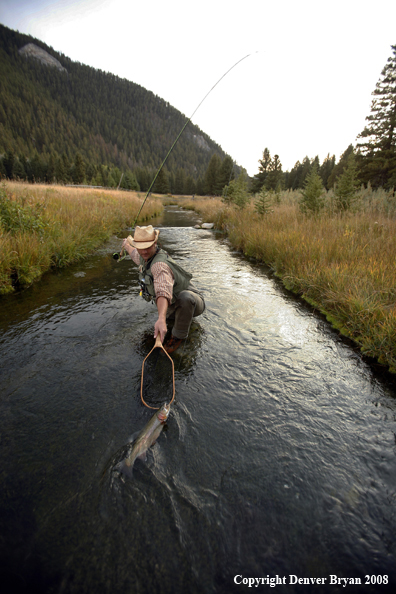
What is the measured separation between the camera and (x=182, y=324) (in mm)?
3936

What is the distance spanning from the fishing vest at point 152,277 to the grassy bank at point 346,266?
9.61ft

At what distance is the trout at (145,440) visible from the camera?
223cm

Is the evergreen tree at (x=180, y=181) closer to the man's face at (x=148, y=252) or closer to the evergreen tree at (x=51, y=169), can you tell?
the evergreen tree at (x=51, y=169)

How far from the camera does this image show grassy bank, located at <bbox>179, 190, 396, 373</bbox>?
3.89 meters

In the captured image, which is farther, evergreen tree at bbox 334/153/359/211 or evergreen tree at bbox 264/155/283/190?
evergreen tree at bbox 264/155/283/190

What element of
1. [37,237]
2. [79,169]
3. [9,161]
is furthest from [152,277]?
[9,161]

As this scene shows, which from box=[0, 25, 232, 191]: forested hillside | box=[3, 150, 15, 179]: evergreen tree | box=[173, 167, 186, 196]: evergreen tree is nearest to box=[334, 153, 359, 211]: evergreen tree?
box=[0, 25, 232, 191]: forested hillside

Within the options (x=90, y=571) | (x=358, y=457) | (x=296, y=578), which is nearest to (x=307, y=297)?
(x=358, y=457)

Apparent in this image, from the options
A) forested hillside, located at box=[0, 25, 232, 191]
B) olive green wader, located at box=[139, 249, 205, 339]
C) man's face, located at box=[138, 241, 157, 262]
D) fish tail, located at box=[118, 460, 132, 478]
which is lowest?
fish tail, located at box=[118, 460, 132, 478]

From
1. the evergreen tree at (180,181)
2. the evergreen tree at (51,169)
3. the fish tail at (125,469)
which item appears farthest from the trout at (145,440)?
the evergreen tree at (180,181)

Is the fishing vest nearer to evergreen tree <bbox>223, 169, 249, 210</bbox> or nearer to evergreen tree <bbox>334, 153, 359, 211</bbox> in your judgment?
evergreen tree <bbox>334, 153, 359, 211</bbox>

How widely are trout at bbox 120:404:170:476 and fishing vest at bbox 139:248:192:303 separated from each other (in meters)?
1.72

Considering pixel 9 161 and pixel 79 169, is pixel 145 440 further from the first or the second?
pixel 9 161

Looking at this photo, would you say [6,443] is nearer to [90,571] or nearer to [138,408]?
[138,408]
